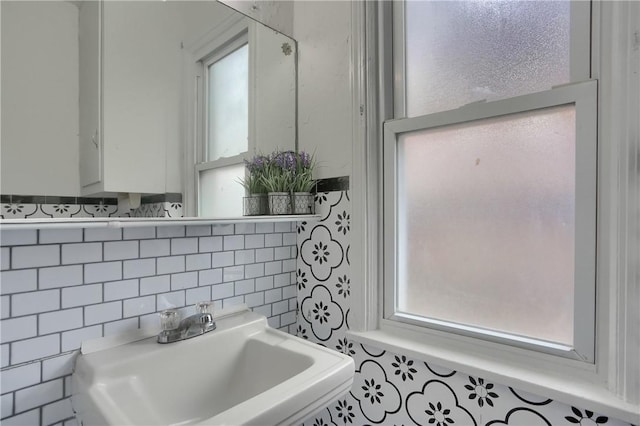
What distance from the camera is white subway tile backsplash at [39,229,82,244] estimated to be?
0.72 meters

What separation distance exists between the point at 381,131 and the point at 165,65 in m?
0.67

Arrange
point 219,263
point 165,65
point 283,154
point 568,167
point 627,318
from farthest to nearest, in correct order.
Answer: point 283,154, point 219,263, point 165,65, point 568,167, point 627,318

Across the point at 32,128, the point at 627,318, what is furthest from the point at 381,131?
the point at 32,128

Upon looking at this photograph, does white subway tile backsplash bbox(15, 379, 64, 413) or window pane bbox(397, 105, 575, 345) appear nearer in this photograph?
white subway tile backsplash bbox(15, 379, 64, 413)

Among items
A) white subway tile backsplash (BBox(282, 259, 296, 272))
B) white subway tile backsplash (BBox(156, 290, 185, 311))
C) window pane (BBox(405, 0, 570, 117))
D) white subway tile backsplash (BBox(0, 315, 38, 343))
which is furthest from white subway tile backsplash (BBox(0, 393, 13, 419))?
window pane (BBox(405, 0, 570, 117))

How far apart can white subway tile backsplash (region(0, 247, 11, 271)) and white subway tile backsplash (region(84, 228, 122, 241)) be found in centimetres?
13

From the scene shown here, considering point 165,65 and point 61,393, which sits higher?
point 165,65

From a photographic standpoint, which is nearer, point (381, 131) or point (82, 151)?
point (82, 151)

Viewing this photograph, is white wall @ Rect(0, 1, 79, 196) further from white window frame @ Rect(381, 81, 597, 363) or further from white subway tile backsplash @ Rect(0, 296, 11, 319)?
white window frame @ Rect(381, 81, 597, 363)

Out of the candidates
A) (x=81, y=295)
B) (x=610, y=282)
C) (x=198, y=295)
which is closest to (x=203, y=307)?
(x=198, y=295)

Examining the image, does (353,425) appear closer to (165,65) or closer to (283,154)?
(283,154)

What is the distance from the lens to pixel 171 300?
36.5 inches

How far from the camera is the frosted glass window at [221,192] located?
38.7 inches

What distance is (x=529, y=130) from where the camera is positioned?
0.86 m
